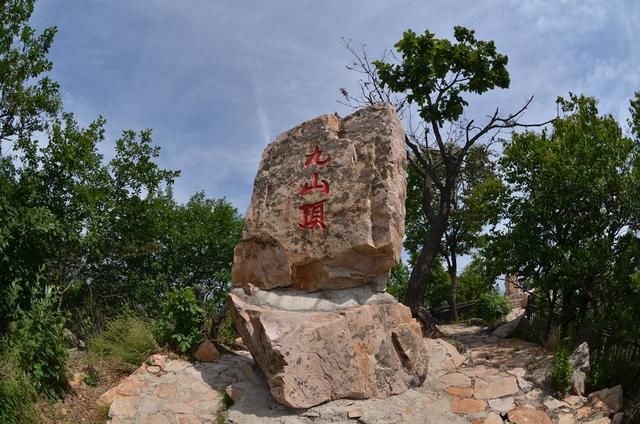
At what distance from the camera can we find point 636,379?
7977 mm

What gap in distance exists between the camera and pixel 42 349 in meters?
7.39

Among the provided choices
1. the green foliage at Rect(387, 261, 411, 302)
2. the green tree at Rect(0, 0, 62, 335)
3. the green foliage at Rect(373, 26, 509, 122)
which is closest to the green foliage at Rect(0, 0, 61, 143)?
the green tree at Rect(0, 0, 62, 335)

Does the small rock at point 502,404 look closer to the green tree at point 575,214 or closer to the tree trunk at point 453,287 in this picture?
the green tree at point 575,214

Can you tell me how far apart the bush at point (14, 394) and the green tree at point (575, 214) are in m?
7.72

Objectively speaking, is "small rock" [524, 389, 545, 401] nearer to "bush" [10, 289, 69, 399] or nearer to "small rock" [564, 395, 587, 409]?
"small rock" [564, 395, 587, 409]

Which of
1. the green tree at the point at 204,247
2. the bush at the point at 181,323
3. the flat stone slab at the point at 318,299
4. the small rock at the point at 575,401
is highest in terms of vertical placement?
the green tree at the point at 204,247

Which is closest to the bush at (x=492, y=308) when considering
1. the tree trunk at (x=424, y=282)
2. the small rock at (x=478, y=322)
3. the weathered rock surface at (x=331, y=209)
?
the small rock at (x=478, y=322)

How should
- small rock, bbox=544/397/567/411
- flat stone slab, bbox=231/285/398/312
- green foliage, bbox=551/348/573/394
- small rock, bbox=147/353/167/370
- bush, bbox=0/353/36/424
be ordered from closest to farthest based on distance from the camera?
bush, bbox=0/353/36/424, small rock, bbox=544/397/567/411, green foliage, bbox=551/348/573/394, flat stone slab, bbox=231/285/398/312, small rock, bbox=147/353/167/370

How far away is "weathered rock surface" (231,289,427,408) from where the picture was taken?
23.1 ft

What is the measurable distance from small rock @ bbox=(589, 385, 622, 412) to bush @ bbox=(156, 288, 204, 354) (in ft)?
17.6

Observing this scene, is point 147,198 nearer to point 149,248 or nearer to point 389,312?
point 149,248

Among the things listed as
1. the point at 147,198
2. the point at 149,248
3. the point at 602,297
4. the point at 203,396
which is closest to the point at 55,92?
the point at 147,198

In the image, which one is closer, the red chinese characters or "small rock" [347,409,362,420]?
"small rock" [347,409,362,420]

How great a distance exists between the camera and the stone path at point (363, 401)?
7.08 m
